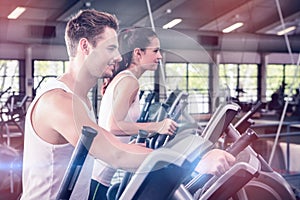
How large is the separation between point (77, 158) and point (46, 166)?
0.84ft

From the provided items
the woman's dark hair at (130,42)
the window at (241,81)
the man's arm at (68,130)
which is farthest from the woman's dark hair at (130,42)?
the window at (241,81)

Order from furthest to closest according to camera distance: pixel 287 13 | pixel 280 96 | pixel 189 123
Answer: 1. pixel 280 96
2. pixel 287 13
3. pixel 189 123

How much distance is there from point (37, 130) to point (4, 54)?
1.53m

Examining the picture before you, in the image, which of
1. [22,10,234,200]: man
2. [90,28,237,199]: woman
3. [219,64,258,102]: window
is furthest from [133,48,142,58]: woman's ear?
[219,64,258,102]: window

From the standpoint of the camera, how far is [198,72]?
5.07 ft

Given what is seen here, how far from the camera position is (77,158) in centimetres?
92

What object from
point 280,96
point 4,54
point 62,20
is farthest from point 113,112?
point 280,96

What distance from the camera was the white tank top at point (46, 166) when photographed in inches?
43.5

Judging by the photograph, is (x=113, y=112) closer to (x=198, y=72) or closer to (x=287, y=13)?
(x=198, y=72)

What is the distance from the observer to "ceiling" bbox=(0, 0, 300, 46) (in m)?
2.31

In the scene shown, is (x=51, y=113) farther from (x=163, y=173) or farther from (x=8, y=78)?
(x=8, y=78)

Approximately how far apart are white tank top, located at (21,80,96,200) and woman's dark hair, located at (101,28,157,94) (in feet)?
1.06

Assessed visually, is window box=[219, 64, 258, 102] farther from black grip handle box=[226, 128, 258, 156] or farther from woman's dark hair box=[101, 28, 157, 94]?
black grip handle box=[226, 128, 258, 156]

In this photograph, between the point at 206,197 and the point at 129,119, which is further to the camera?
the point at 129,119
